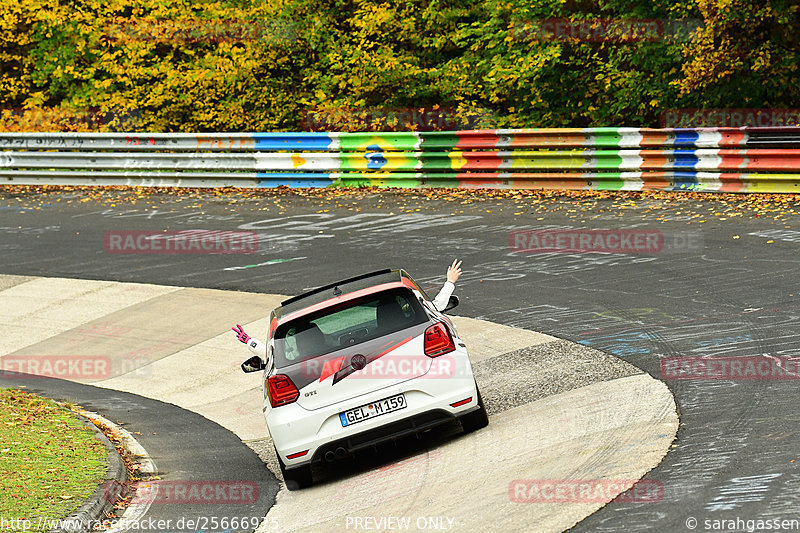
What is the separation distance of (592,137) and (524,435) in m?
12.0

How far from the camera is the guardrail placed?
17609 mm

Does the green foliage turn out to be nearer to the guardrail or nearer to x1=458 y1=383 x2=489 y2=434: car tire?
the guardrail

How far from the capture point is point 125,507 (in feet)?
26.7

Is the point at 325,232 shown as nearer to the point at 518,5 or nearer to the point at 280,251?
the point at 280,251

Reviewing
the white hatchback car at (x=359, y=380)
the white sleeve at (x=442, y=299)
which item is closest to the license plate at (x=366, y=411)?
the white hatchback car at (x=359, y=380)

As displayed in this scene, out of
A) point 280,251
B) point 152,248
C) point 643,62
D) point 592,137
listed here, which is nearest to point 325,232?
point 280,251

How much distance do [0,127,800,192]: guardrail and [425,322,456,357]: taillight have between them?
411 inches

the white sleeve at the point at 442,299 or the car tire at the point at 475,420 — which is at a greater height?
the white sleeve at the point at 442,299

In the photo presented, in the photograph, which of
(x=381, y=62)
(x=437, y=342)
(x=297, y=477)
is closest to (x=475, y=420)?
(x=437, y=342)

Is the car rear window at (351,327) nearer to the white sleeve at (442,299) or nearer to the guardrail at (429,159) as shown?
the white sleeve at (442,299)

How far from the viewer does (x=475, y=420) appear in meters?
8.80

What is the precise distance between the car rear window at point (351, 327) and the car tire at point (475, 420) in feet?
3.11

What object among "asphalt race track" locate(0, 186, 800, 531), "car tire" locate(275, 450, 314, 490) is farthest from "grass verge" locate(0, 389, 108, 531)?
"asphalt race track" locate(0, 186, 800, 531)

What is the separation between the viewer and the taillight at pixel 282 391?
8.27 meters
